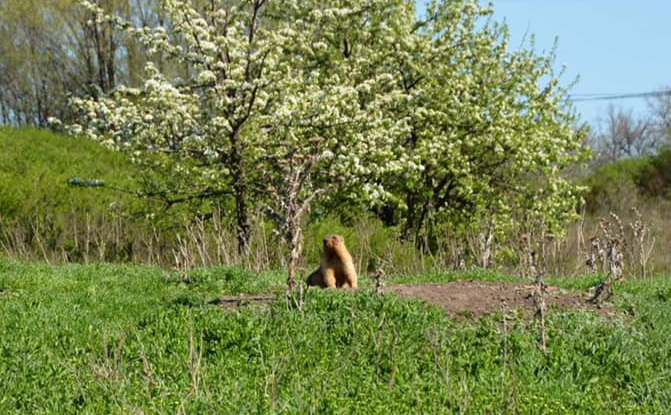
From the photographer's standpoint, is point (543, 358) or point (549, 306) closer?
point (543, 358)

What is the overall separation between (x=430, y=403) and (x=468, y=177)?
14681 mm

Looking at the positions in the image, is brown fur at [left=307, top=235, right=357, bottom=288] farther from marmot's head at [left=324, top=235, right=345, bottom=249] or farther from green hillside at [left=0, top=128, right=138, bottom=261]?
green hillside at [left=0, top=128, right=138, bottom=261]

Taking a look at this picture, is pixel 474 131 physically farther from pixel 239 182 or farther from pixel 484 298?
pixel 484 298

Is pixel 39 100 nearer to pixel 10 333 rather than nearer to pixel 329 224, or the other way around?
pixel 329 224

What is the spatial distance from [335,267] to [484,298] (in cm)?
166

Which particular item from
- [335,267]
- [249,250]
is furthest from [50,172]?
[335,267]

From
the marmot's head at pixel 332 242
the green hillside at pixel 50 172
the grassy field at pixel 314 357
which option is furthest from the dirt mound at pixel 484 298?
the green hillside at pixel 50 172

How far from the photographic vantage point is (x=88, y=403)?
5.83 metres

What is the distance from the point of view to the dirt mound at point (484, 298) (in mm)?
8875

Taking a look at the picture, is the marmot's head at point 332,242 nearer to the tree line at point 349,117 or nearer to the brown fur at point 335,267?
the brown fur at point 335,267

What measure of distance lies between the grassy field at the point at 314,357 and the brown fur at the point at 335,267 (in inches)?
23.9

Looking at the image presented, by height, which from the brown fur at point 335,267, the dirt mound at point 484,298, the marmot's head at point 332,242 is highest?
the marmot's head at point 332,242

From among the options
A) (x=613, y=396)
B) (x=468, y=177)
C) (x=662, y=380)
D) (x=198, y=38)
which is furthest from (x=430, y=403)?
(x=468, y=177)

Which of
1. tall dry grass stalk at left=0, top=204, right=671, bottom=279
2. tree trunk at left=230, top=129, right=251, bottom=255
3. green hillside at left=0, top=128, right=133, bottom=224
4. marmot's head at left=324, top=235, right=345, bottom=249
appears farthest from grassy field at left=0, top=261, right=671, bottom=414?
green hillside at left=0, top=128, right=133, bottom=224
